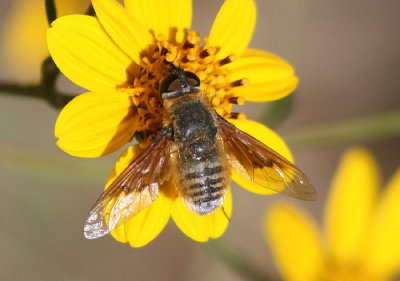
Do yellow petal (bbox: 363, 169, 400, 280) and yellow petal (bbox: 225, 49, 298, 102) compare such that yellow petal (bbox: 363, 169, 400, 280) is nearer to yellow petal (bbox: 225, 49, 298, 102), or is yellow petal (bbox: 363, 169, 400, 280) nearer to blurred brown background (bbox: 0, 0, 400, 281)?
blurred brown background (bbox: 0, 0, 400, 281)

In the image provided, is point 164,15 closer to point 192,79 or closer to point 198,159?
point 192,79

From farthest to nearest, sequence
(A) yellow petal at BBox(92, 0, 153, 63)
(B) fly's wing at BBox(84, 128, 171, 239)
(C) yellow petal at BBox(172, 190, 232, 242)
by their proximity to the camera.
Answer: (C) yellow petal at BBox(172, 190, 232, 242) → (A) yellow petal at BBox(92, 0, 153, 63) → (B) fly's wing at BBox(84, 128, 171, 239)

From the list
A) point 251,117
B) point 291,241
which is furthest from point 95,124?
point 251,117

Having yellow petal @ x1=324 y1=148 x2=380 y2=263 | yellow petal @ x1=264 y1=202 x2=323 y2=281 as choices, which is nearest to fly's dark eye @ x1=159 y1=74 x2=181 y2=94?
yellow petal @ x1=264 y1=202 x2=323 y2=281

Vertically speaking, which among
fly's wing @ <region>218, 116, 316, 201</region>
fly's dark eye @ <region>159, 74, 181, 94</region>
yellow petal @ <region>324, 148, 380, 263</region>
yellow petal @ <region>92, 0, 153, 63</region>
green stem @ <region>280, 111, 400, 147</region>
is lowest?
yellow petal @ <region>324, 148, 380, 263</region>

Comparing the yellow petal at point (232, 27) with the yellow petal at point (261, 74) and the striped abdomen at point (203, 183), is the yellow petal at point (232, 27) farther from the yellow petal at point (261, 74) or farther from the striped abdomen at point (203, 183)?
the striped abdomen at point (203, 183)

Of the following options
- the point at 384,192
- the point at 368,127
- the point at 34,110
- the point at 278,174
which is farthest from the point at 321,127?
the point at 34,110

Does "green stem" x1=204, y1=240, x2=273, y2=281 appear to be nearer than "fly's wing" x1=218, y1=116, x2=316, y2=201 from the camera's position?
No

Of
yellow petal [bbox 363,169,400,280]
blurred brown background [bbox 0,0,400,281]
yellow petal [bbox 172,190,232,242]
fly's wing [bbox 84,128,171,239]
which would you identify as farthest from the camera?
blurred brown background [bbox 0,0,400,281]

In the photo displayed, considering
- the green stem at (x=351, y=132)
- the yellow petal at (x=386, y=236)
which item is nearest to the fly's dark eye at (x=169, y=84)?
the green stem at (x=351, y=132)

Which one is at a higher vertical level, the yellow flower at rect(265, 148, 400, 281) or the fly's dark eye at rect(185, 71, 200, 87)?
the fly's dark eye at rect(185, 71, 200, 87)
